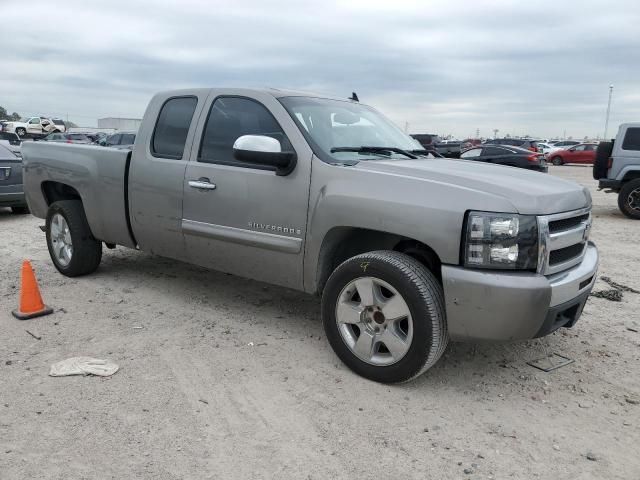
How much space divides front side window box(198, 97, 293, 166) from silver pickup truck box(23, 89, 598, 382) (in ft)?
0.04

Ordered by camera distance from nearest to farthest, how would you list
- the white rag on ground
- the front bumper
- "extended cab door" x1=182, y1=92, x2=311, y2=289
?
the front bumper, the white rag on ground, "extended cab door" x1=182, y1=92, x2=311, y2=289

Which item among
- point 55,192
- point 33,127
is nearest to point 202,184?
point 55,192

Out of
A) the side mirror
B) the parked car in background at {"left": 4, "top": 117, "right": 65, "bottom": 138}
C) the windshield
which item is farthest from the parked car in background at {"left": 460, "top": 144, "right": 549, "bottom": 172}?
the parked car in background at {"left": 4, "top": 117, "right": 65, "bottom": 138}

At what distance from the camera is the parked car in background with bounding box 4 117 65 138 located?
44.1 meters

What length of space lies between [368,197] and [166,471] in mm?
1876

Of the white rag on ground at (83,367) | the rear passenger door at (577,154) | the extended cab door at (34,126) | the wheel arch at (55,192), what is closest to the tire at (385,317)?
the white rag on ground at (83,367)

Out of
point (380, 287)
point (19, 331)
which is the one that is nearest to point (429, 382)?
point (380, 287)

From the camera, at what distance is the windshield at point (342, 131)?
3945 millimetres

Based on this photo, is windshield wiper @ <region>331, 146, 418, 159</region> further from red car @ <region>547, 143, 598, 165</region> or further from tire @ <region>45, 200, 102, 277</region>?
red car @ <region>547, 143, 598, 165</region>

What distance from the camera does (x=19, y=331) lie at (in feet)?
14.2

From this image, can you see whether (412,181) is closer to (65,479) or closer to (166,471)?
(166,471)

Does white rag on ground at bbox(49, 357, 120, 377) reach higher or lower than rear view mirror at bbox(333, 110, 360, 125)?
lower

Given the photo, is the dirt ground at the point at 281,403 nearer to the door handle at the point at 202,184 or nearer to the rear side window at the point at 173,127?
the door handle at the point at 202,184

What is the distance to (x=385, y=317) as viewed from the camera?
11.2 ft
